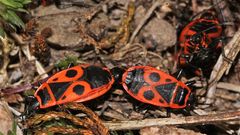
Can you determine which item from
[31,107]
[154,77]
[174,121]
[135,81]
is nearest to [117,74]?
[135,81]

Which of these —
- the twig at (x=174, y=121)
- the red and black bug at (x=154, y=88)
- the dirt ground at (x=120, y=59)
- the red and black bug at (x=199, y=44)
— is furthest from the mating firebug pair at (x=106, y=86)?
the red and black bug at (x=199, y=44)

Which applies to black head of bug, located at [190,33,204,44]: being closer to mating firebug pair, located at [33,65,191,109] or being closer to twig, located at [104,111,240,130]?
mating firebug pair, located at [33,65,191,109]

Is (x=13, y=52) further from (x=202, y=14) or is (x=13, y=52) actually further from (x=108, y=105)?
(x=202, y=14)

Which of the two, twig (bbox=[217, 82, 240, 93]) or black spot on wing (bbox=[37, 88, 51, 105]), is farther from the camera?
twig (bbox=[217, 82, 240, 93])

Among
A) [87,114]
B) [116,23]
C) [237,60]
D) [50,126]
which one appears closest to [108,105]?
[87,114]

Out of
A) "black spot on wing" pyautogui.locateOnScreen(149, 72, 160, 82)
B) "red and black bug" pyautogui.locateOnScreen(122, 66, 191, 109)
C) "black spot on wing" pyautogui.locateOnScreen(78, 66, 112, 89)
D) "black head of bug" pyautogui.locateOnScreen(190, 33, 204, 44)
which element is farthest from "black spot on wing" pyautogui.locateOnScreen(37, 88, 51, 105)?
"black head of bug" pyautogui.locateOnScreen(190, 33, 204, 44)

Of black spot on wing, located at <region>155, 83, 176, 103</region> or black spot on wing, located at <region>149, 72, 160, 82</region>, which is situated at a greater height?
black spot on wing, located at <region>149, 72, 160, 82</region>
